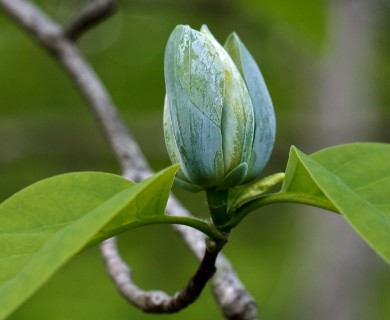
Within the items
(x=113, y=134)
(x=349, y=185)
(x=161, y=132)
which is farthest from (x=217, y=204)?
(x=161, y=132)

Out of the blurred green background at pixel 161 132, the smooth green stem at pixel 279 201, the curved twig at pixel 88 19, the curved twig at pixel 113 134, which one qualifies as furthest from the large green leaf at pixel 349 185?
the blurred green background at pixel 161 132

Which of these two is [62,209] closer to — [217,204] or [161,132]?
[217,204]

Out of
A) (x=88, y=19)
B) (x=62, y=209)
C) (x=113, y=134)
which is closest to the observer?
(x=62, y=209)

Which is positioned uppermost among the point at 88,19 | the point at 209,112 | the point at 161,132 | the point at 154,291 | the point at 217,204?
the point at 209,112

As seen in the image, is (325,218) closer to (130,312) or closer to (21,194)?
(130,312)

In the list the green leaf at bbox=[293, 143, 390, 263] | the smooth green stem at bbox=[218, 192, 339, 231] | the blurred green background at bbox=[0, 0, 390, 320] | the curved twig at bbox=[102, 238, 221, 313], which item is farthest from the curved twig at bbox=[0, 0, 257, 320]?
the blurred green background at bbox=[0, 0, 390, 320]

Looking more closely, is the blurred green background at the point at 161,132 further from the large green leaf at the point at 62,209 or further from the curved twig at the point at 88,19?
the large green leaf at the point at 62,209

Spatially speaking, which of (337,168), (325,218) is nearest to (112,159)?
(325,218)

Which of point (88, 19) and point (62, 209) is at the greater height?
point (62, 209)
